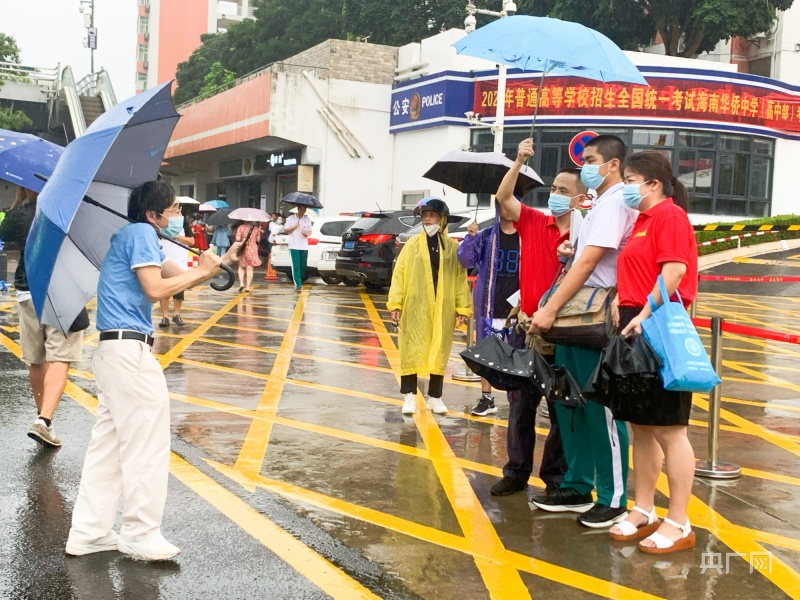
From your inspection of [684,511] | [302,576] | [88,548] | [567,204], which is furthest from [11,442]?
[684,511]

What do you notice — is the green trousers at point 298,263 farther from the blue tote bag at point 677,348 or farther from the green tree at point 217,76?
the green tree at point 217,76

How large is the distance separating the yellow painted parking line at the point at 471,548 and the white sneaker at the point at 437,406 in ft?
7.75

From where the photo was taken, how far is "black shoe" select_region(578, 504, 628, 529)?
4.94 metres

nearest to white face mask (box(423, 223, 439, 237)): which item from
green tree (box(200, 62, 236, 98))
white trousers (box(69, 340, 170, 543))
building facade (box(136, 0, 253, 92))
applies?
white trousers (box(69, 340, 170, 543))

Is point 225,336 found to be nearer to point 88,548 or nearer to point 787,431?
point 787,431

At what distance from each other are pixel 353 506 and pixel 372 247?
1352cm

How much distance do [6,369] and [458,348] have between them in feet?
16.3

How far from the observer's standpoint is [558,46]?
575 cm

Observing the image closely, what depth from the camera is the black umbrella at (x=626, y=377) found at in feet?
14.3

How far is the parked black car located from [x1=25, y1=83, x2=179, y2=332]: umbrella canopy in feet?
44.7

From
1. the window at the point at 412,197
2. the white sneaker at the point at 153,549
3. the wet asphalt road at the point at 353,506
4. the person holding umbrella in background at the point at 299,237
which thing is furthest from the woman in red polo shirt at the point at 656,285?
the window at the point at 412,197

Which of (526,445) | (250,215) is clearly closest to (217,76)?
(250,215)

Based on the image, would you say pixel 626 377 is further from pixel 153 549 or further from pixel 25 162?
pixel 25 162

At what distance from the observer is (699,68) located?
28.4m
